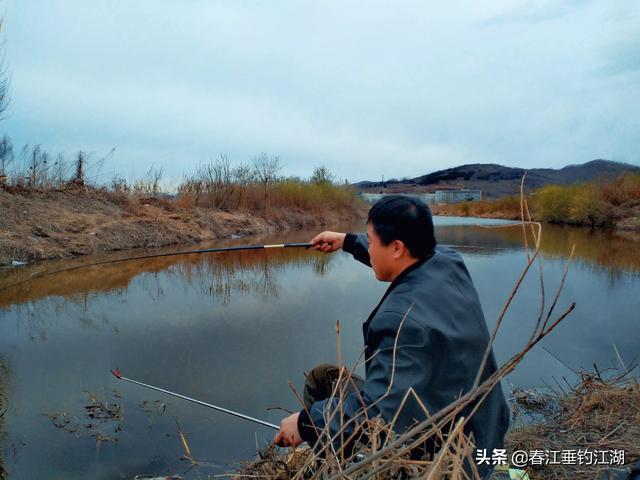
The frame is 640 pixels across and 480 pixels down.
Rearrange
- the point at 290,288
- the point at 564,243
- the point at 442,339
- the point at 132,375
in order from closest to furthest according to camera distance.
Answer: the point at 442,339, the point at 132,375, the point at 290,288, the point at 564,243

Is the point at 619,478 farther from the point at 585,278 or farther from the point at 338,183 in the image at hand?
the point at 338,183

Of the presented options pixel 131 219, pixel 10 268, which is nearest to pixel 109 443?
pixel 10 268

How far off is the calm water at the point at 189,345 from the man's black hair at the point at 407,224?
143 centimetres

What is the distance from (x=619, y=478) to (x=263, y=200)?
2034cm

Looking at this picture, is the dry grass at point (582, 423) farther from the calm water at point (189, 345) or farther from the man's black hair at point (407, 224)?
the man's black hair at point (407, 224)

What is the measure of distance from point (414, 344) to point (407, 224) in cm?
44

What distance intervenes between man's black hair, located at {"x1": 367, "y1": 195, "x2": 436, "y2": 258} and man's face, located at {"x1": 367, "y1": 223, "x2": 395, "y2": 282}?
0.06 ft

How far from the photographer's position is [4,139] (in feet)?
39.1

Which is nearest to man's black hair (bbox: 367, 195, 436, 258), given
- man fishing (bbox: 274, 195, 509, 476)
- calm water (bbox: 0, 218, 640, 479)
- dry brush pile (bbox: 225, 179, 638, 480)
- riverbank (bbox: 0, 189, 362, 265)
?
man fishing (bbox: 274, 195, 509, 476)

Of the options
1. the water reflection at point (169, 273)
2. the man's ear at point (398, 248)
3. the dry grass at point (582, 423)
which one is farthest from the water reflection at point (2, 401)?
the dry grass at point (582, 423)

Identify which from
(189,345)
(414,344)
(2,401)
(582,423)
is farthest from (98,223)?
(414,344)

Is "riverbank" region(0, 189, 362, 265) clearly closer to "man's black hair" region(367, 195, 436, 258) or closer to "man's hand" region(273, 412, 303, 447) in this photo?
"man's hand" region(273, 412, 303, 447)

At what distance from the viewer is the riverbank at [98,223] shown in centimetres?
952

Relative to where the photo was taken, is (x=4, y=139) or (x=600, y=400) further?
(x=4, y=139)
